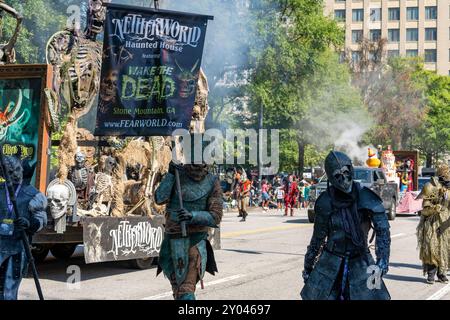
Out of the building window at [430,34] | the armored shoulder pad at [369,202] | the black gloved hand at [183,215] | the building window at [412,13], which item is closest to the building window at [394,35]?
the building window at [412,13]

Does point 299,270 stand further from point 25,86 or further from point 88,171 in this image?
point 25,86

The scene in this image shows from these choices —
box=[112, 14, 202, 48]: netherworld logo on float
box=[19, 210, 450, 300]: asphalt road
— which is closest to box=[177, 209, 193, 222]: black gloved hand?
box=[112, 14, 202, 48]: netherworld logo on float

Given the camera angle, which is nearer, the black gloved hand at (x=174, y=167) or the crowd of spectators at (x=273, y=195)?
the black gloved hand at (x=174, y=167)

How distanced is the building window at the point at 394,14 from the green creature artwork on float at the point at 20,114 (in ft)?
284

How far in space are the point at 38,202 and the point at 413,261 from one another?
30.1 feet

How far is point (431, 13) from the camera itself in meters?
91.2

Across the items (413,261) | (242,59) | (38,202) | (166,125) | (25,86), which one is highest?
(242,59)

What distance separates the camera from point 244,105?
41.8 m

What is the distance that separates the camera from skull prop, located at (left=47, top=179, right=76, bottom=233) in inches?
391

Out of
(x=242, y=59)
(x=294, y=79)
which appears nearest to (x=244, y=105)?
(x=294, y=79)

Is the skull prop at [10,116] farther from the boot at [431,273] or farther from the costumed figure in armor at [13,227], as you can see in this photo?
the boot at [431,273]

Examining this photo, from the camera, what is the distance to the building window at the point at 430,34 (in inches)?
3612

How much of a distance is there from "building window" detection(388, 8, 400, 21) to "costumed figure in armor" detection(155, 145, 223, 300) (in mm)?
89517

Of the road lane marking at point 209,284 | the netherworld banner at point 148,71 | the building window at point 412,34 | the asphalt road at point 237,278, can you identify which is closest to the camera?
the netherworld banner at point 148,71
